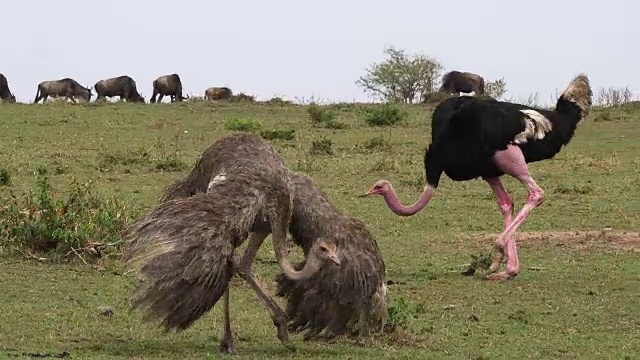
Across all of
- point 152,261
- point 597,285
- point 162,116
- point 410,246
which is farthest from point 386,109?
point 152,261

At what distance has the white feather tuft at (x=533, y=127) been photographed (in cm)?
1118

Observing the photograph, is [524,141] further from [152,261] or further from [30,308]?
[152,261]

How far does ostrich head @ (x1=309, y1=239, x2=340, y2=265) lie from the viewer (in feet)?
23.1

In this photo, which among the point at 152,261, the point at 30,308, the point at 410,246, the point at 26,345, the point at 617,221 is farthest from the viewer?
the point at 617,221

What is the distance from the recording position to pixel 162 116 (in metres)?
23.4

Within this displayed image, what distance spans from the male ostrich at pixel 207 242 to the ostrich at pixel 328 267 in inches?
10.1

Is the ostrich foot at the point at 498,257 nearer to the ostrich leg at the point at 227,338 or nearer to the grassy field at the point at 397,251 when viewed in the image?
the grassy field at the point at 397,251

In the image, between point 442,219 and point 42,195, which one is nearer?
point 42,195

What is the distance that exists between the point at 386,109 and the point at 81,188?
42.1 feet

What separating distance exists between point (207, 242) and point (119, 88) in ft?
107

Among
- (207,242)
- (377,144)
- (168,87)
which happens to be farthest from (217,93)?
(207,242)

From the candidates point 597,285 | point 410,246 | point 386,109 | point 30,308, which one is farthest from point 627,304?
point 386,109

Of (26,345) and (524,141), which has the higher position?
(524,141)

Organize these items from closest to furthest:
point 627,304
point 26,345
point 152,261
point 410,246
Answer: point 152,261 < point 26,345 < point 627,304 < point 410,246
